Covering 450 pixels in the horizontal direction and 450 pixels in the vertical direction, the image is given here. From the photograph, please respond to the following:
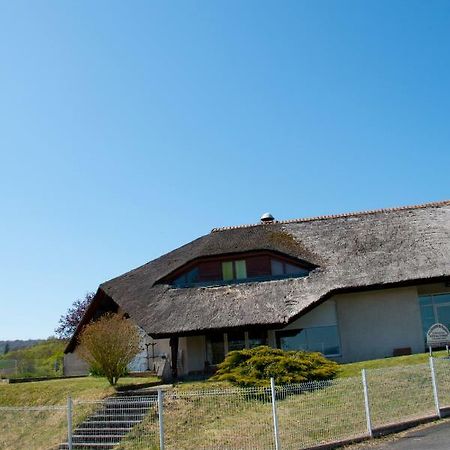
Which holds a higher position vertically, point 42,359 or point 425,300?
point 425,300

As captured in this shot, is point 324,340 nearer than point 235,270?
Yes

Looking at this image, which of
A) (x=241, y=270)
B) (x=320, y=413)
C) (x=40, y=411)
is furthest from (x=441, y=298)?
(x=40, y=411)

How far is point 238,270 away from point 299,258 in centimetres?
295

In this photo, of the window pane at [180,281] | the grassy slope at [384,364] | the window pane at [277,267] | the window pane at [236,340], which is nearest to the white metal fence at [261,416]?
the grassy slope at [384,364]

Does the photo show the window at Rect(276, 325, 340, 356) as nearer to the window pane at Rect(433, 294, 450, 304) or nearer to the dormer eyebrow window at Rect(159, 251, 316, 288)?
the dormer eyebrow window at Rect(159, 251, 316, 288)

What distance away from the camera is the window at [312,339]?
2525 centimetres

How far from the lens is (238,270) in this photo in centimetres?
2761

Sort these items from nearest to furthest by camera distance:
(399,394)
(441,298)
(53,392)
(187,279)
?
(399,394) < (53,392) < (441,298) < (187,279)

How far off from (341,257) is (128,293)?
34.3 ft

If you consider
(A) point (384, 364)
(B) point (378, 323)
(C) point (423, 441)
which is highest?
(B) point (378, 323)

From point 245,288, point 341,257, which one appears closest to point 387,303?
point 341,257

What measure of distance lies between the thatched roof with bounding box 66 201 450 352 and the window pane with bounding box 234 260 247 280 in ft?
2.13

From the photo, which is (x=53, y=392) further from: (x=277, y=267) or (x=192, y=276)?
(x=277, y=267)

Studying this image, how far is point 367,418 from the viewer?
514 inches
